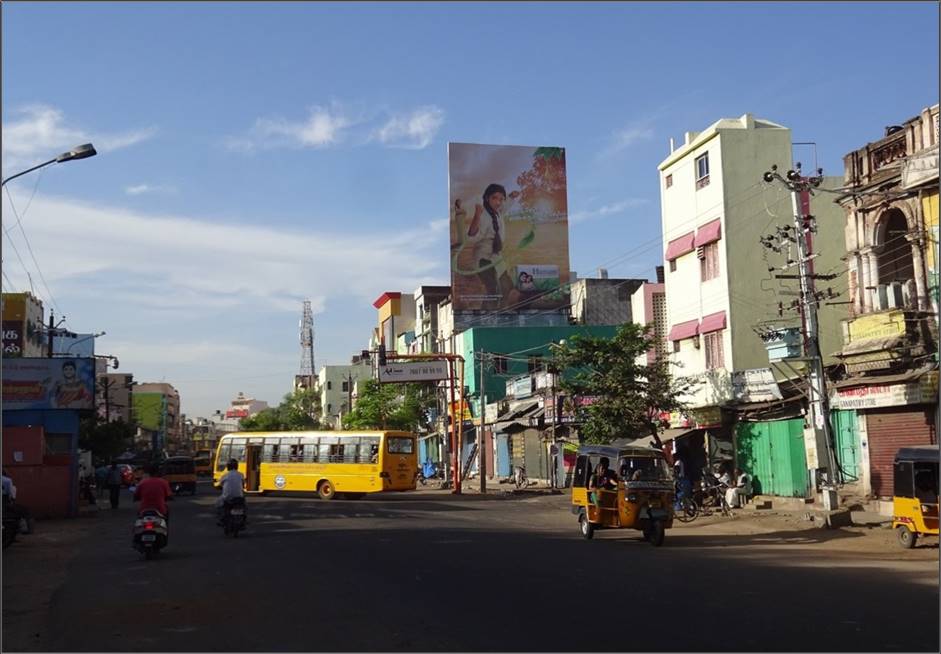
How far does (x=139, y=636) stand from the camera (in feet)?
32.1

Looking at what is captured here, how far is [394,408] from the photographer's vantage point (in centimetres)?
6788

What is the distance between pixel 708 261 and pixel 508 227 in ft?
123

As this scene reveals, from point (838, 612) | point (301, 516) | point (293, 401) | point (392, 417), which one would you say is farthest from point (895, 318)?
point (293, 401)

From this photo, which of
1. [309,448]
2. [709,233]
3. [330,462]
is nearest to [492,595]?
[709,233]

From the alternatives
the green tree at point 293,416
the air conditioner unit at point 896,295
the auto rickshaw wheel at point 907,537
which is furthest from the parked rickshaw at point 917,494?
the green tree at point 293,416

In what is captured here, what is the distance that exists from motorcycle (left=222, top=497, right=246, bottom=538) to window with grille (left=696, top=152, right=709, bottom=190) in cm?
2110

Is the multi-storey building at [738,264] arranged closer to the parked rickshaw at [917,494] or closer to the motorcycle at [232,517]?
the parked rickshaw at [917,494]

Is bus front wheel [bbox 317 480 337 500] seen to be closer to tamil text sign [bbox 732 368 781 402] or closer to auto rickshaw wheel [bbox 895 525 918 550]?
tamil text sign [bbox 732 368 781 402]

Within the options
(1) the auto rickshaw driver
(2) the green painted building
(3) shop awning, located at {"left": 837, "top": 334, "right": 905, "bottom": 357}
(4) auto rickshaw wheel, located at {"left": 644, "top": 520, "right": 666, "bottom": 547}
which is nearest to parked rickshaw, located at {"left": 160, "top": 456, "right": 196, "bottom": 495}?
(2) the green painted building

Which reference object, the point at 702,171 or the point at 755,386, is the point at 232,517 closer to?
the point at 755,386

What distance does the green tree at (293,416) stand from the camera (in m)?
114

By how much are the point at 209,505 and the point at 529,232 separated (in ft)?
133

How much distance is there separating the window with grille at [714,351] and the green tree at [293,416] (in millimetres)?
82569

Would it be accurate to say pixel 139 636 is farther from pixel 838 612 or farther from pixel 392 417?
pixel 392 417
